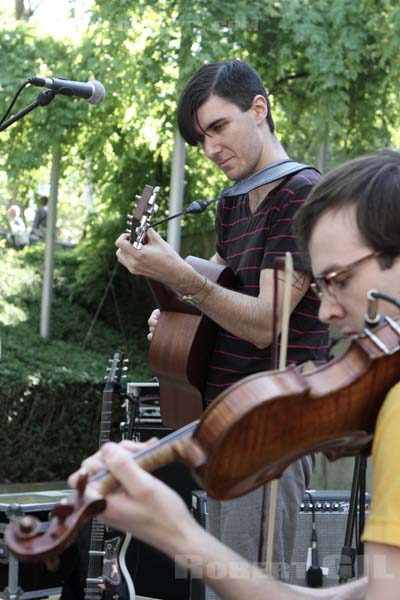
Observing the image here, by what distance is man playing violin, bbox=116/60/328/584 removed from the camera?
99.7 inches

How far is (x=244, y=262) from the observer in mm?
2717

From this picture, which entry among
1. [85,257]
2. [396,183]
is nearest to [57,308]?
[85,257]

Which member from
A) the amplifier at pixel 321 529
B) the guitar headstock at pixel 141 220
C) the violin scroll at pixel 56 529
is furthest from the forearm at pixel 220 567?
the amplifier at pixel 321 529

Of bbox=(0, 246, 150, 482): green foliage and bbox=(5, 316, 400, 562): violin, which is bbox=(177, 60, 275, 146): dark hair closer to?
bbox=(5, 316, 400, 562): violin

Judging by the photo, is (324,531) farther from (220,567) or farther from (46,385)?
(46,385)

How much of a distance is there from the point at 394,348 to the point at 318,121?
535 centimetres

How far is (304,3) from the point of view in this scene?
6.29 meters

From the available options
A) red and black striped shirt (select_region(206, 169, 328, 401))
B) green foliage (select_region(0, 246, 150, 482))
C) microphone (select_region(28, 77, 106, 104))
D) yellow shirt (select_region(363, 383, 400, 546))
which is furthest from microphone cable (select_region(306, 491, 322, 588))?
green foliage (select_region(0, 246, 150, 482))

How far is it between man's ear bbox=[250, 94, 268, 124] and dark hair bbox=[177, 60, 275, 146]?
0.01 meters

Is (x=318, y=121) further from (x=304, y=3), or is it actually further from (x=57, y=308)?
(x=57, y=308)

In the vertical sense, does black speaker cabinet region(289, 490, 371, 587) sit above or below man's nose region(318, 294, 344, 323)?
below

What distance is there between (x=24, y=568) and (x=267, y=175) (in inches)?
93.4

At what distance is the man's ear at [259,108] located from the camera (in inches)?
112

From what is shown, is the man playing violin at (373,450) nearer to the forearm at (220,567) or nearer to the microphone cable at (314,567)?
the forearm at (220,567)
